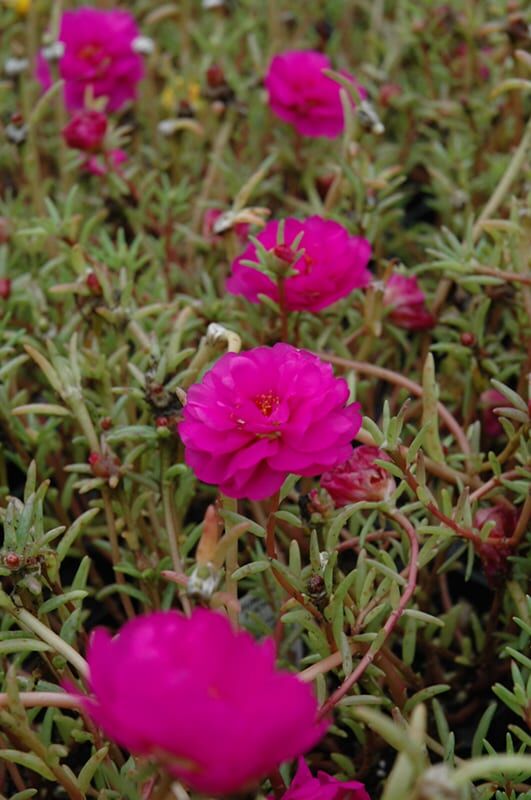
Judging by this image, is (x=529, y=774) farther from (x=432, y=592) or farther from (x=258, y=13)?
(x=258, y=13)

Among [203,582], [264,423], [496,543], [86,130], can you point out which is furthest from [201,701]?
[86,130]

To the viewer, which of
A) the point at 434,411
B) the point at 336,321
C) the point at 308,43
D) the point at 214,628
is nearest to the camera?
the point at 214,628

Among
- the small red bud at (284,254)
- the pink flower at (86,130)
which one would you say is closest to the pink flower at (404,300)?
the small red bud at (284,254)

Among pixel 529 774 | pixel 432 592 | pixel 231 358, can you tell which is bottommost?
pixel 432 592

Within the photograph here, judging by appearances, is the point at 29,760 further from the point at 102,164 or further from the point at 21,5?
the point at 21,5

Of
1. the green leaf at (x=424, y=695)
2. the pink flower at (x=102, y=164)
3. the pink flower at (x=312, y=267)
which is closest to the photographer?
the green leaf at (x=424, y=695)

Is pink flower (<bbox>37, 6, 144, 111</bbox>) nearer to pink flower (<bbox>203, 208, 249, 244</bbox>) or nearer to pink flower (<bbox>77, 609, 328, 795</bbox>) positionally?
pink flower (<bbox>203, 208, 249, 244</bbox>)

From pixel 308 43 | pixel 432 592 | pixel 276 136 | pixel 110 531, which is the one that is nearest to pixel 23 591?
Result: pixel 110 531

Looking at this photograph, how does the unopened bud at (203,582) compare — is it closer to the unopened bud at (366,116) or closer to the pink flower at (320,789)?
the pink flower at (320,789)
